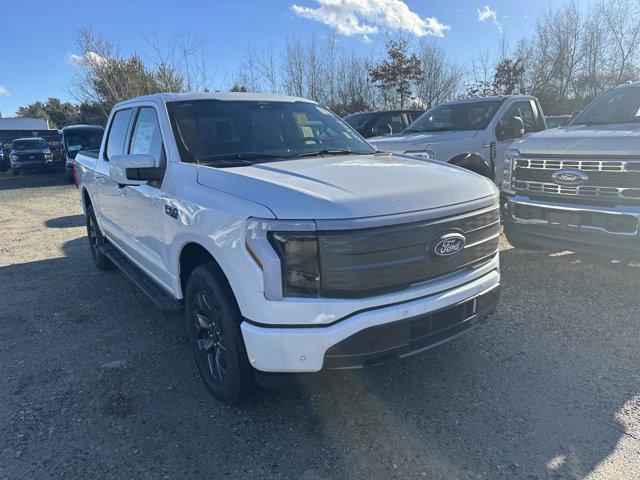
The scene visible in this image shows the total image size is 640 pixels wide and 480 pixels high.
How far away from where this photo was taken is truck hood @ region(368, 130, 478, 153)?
6.81m

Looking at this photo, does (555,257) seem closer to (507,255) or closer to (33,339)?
(507,255)

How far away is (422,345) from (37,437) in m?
2.36

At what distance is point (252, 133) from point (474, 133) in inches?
181

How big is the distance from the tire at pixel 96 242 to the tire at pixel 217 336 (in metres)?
3.20

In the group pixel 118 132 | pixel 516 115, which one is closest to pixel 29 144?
pixel 118 132

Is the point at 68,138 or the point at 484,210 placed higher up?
the point at 68,138

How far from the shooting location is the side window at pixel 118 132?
14.8 feet

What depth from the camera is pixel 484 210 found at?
2.88 m

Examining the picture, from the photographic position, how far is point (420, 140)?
6949 millimetres

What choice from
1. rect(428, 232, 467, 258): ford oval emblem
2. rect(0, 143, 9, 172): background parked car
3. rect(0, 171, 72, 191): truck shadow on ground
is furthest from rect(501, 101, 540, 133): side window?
rect(0, 143, 9, 172): background parked car

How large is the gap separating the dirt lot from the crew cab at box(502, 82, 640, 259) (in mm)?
619

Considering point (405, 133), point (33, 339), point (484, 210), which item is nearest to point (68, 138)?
point (405, 133)

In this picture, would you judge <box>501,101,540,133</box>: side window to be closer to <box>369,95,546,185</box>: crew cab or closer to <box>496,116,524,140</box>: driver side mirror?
<box>369,95,546,185</box>: crew cab

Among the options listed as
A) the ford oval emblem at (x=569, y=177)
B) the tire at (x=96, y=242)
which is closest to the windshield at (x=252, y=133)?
the ford oval emblem at (x=569, y=177)
